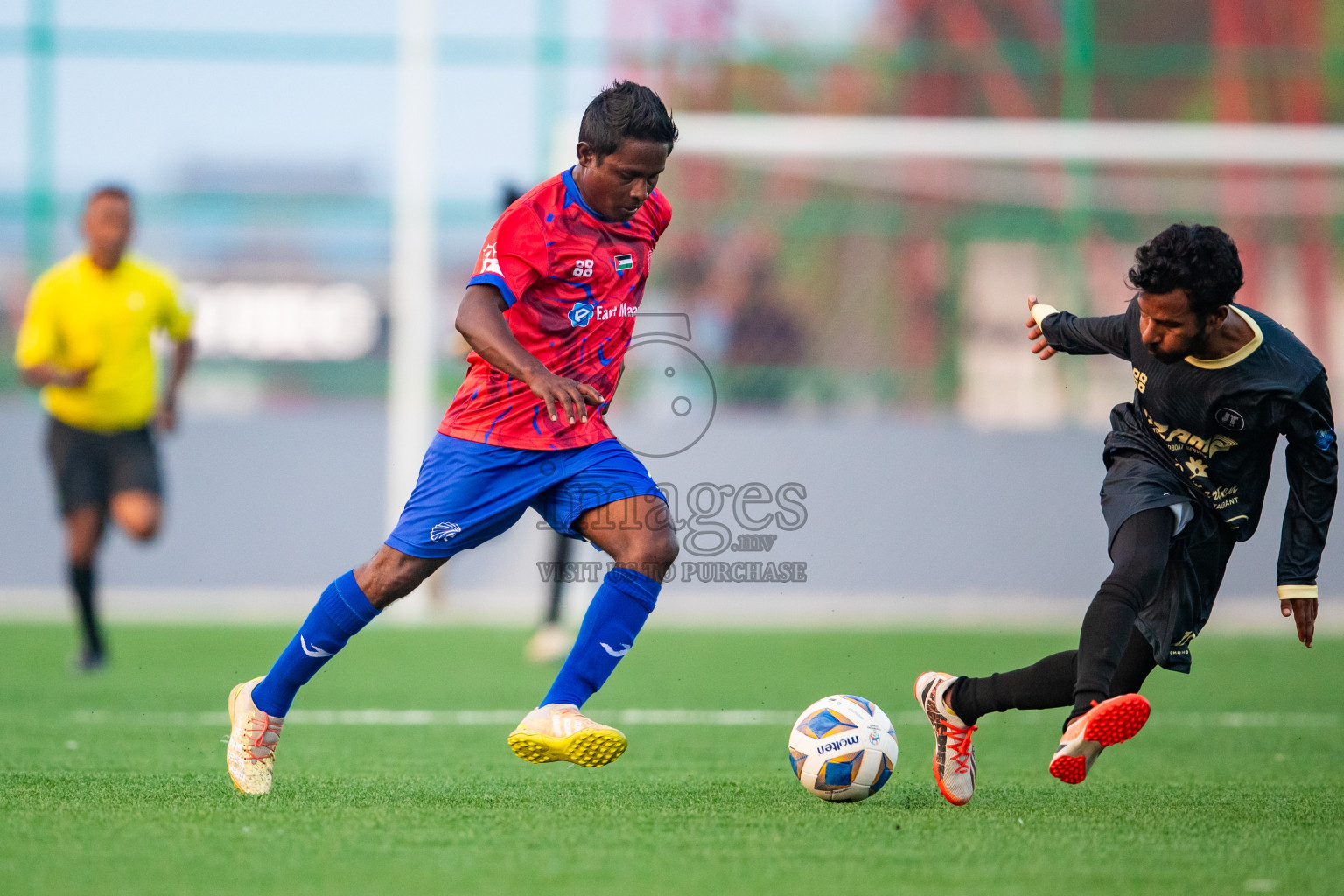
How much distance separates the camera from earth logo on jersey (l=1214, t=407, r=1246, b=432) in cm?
376

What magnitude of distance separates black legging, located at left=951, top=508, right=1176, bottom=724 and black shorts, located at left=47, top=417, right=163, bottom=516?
491 centimetres

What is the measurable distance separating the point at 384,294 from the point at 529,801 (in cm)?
838

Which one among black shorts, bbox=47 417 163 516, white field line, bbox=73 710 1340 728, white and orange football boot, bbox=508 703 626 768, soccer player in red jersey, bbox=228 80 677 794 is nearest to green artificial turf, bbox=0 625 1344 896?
white field line, bbox=73 710 1340 728

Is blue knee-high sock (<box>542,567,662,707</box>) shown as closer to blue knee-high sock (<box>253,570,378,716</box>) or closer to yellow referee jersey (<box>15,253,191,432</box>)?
blue knee-high sock (<box>253,570,378,716</box>)

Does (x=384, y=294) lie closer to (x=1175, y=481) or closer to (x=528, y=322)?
(x=528, y=322)

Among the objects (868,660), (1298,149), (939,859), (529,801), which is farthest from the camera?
(1298,149)

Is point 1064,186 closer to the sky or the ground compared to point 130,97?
closer to the ground

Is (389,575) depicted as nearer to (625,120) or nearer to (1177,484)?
(625,120)

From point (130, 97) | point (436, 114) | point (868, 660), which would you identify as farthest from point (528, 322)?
point (130, 97)

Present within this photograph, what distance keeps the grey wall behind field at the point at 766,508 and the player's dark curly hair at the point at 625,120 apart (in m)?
6.25

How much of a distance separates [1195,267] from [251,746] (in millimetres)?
2800

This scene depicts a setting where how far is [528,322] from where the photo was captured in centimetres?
394

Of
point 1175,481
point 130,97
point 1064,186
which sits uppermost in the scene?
point 130,97

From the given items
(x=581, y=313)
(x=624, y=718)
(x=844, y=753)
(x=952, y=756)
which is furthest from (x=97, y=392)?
(x=952, y=756)
